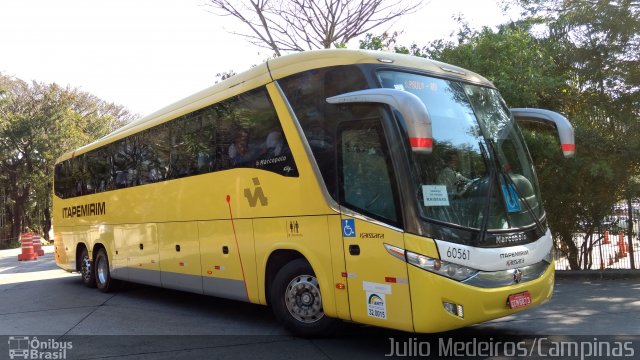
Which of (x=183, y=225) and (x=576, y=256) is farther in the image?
(x=576, y=256)

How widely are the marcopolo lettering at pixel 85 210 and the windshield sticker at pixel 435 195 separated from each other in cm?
841

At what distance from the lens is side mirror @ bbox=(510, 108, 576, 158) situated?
6492mm

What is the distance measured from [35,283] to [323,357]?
11.1m

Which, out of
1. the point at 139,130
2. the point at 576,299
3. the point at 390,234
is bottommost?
the point at 576,299

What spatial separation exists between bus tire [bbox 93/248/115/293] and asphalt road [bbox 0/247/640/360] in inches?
23.7

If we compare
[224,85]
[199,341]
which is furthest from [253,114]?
[199,341]

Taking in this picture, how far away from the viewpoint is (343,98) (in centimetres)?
549

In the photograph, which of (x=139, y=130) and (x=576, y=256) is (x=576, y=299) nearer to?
(x=576, y=256)

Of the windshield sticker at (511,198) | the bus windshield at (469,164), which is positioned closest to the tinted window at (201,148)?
the bus windshield at (469,164)

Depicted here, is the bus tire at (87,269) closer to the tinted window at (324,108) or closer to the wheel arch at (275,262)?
the wheel arch at (275,262)

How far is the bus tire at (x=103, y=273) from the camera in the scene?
37.5ft

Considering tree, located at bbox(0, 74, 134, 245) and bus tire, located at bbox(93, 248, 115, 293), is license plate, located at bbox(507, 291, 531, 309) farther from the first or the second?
tree, located at bbox(0, 74, 134, 245)

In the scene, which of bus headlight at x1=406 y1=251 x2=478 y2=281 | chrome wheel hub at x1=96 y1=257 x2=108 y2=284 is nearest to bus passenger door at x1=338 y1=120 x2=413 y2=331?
bus headlight at x1=406 y1=251 x2=478 y2=281

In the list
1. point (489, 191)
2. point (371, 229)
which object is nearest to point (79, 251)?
point (371, 229)
